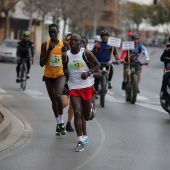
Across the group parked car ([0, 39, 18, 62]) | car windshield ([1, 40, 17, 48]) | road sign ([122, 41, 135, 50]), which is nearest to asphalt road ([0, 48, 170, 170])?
road sign ([122, 41, 135, 50])

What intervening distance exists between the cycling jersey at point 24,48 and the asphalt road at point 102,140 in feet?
→ 7.48

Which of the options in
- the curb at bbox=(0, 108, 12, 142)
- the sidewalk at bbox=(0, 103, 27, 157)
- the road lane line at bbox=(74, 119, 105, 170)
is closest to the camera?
the road lane line at bbox=(74, 119, 105, 170)

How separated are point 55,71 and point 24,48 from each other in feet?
28.7

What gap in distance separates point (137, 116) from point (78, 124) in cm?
495

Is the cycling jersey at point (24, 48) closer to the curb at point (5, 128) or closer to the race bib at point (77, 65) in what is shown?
the curb at point (5, 128)

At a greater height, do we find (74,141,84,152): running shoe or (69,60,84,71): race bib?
(69,60,84,71): race bib

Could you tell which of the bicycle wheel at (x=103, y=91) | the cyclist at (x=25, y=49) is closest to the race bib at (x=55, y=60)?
the bicycle wheel at (x=103, y=91)

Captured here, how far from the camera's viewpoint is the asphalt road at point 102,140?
29.1 ft

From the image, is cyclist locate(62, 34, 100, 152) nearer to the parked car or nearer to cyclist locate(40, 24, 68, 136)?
cyclist locate(40, 24, 68, 136)

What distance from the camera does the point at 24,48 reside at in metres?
20.0

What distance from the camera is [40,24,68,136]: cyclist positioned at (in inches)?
441

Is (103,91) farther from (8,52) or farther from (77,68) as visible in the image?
(8,52)

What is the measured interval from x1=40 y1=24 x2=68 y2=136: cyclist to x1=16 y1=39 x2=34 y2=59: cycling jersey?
851 cm

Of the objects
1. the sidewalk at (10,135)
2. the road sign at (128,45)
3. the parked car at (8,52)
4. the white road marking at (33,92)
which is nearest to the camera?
the sidewalk at (10,135)
